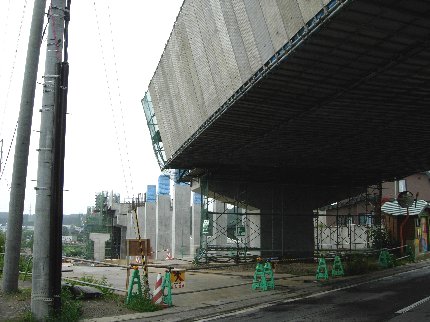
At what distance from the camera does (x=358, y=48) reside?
11930 millimetres

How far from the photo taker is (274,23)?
1293 cm

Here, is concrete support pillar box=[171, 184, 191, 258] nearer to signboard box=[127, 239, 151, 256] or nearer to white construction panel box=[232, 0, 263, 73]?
signboard box=[127, 239, 151, 256]

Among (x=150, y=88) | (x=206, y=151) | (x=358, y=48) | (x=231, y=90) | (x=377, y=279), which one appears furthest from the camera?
(x=150, y=88)

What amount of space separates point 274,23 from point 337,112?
596cm

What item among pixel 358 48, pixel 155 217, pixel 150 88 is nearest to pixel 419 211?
pixel 150 88

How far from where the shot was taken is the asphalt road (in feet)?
39.3

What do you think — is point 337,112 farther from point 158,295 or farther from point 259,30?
point 158,295

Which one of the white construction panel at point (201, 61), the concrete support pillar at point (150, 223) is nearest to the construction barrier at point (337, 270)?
the white construction panel at point (201, 61)

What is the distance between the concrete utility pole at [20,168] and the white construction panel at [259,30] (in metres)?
6.23

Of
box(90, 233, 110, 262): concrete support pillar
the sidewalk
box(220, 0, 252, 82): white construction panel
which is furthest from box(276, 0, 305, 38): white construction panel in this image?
box(90, 233, 110, 262): concrete support pillar

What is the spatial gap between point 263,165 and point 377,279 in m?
10.9

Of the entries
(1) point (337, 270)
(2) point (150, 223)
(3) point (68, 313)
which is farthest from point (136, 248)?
(2) point (150, 223)

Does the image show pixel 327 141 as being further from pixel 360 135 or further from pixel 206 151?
pixel 206 151

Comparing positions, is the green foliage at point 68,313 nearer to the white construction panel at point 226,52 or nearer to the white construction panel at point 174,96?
the white construction panel at point 226,52
